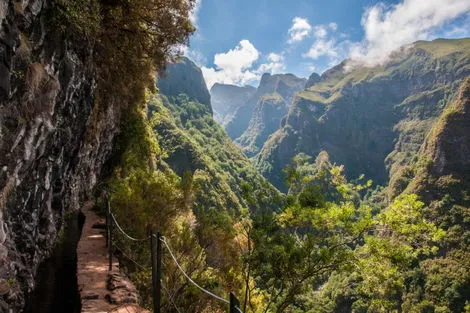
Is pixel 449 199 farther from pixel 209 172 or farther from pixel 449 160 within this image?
pixel 209 172

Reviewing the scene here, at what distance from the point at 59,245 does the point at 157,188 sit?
3.75 meters

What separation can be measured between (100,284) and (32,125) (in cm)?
320

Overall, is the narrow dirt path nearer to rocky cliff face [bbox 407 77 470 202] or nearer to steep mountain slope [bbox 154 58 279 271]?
steep mountain slope [bbox 154 58 279 271]

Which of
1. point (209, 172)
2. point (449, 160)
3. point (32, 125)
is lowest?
point (209, 172)

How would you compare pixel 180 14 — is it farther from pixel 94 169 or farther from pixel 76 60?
pixel 94 169

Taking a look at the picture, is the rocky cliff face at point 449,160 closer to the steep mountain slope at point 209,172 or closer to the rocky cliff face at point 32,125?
the steep mountain slope at point 209,172

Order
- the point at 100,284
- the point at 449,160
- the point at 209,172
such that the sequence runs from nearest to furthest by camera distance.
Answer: the point at 100,284 < the point at 209,172 < the point at 449,160

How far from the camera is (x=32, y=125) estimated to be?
19.3 ft

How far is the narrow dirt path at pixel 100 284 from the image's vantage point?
5.39m

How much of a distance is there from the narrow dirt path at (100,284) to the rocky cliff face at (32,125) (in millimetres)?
973

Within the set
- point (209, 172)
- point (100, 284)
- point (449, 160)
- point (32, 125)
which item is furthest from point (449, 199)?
point (32, 125)

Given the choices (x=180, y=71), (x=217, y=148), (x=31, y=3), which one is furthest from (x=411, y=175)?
(x=31, y=3)

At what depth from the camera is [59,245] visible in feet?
32.3

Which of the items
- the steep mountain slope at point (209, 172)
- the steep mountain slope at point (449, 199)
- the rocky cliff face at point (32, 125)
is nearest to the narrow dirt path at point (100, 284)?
the rocky cliff face at point (32, 125)
